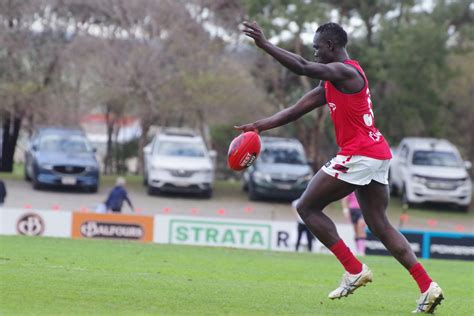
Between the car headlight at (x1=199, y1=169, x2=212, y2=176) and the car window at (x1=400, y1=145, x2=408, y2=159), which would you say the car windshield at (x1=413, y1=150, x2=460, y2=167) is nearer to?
the car window at (x1=400, y1=145, x2=408, y2=159)

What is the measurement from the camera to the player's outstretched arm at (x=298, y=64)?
24.1 ft

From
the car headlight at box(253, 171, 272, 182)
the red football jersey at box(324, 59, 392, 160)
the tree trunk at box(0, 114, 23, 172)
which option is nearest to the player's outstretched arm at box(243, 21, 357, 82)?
the red football jersey at box(324, 59, 392, 160)

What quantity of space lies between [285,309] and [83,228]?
1374 centimetres

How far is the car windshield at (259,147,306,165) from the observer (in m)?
32.2

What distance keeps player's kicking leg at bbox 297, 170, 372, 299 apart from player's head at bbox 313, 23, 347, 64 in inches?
39.4

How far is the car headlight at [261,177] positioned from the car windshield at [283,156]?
1.94 feet

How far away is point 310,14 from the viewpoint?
3266 centimetres

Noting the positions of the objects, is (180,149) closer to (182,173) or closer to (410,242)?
(182,173)

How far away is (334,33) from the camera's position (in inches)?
317

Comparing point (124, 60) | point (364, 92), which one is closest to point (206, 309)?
point (364, 92)

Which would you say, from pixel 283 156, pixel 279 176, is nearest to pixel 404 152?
pixel 283 156

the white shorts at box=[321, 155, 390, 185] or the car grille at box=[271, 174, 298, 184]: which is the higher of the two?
the white shorts at box=[321, 155, 390, 185]

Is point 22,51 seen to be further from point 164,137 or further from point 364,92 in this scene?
point 364,92

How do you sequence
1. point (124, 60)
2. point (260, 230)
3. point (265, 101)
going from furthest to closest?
point (265, 101) → point (124, 60) → point (260, 230)
